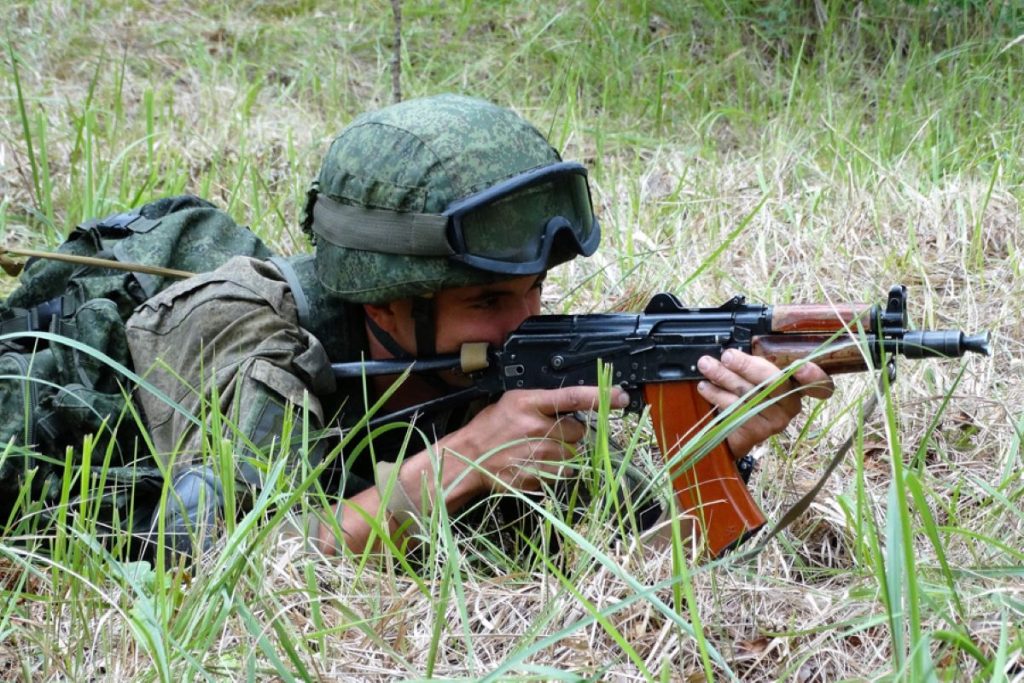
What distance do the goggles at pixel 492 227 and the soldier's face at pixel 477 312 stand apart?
10cm

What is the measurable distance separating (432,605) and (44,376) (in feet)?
3.96

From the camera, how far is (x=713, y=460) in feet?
8.68

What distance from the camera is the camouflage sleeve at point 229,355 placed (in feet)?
9.11

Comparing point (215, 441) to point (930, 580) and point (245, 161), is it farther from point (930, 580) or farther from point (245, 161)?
point (245, 161)

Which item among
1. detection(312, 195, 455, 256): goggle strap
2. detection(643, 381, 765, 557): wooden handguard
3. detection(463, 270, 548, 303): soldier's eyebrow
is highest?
detection(312, 195, 455, 256): goggle strap

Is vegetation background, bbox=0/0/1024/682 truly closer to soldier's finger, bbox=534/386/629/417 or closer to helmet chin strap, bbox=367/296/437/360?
soldier's finger, bbox=534/386/629/417

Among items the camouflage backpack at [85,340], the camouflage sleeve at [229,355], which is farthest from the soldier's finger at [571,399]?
the camouflage backpack at [85,340]

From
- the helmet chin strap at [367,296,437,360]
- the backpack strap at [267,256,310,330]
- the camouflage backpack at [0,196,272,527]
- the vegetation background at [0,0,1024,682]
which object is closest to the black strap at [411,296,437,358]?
the helmet chin strap at [367,296,437,360]

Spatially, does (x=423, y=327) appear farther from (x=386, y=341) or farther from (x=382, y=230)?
→ (x=382, y=230)

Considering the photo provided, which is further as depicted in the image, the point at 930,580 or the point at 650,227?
the point at 650,227

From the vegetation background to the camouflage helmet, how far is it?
0.57 meters

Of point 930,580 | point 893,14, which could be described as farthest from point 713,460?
point 893,14

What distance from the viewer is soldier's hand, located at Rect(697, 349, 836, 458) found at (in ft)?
8.24

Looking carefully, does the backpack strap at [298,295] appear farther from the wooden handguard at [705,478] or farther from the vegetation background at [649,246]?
the wooden handguard at [705,478]
